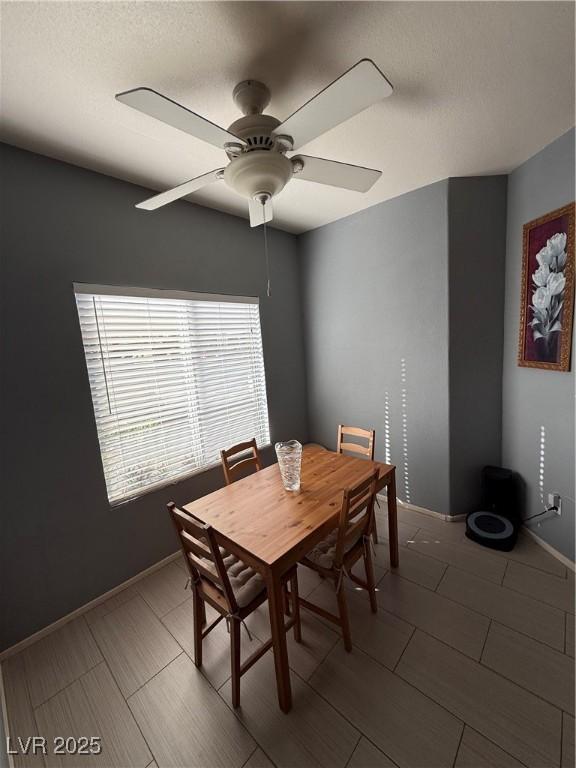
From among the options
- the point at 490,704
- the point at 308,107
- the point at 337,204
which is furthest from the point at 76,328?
the point at 490,704

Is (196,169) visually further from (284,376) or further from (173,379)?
(284,376)

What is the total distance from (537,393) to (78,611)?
3.29 meters

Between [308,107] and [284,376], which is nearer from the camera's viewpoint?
[308,107]

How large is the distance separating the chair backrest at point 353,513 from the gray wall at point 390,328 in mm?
1166

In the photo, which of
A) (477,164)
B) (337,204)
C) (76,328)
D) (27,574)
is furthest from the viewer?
(337,204)

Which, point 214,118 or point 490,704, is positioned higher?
point 214,118

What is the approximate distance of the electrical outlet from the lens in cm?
198

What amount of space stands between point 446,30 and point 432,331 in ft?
5.38

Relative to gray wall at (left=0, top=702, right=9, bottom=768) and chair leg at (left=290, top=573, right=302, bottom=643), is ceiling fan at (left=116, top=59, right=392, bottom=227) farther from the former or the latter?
gray wall at (left=0, top=702, right=9, bottom=768)

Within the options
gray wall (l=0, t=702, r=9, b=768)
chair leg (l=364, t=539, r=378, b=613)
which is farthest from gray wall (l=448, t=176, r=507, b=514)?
gray wall (l=0, t=702, r=9, b=768)

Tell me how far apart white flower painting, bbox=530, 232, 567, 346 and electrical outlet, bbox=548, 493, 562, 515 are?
39.7 inches

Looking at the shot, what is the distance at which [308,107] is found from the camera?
3.13 feet

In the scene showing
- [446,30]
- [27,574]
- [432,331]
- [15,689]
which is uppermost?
[446,30]

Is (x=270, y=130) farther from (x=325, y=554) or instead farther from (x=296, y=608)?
(x=296, y=608)
